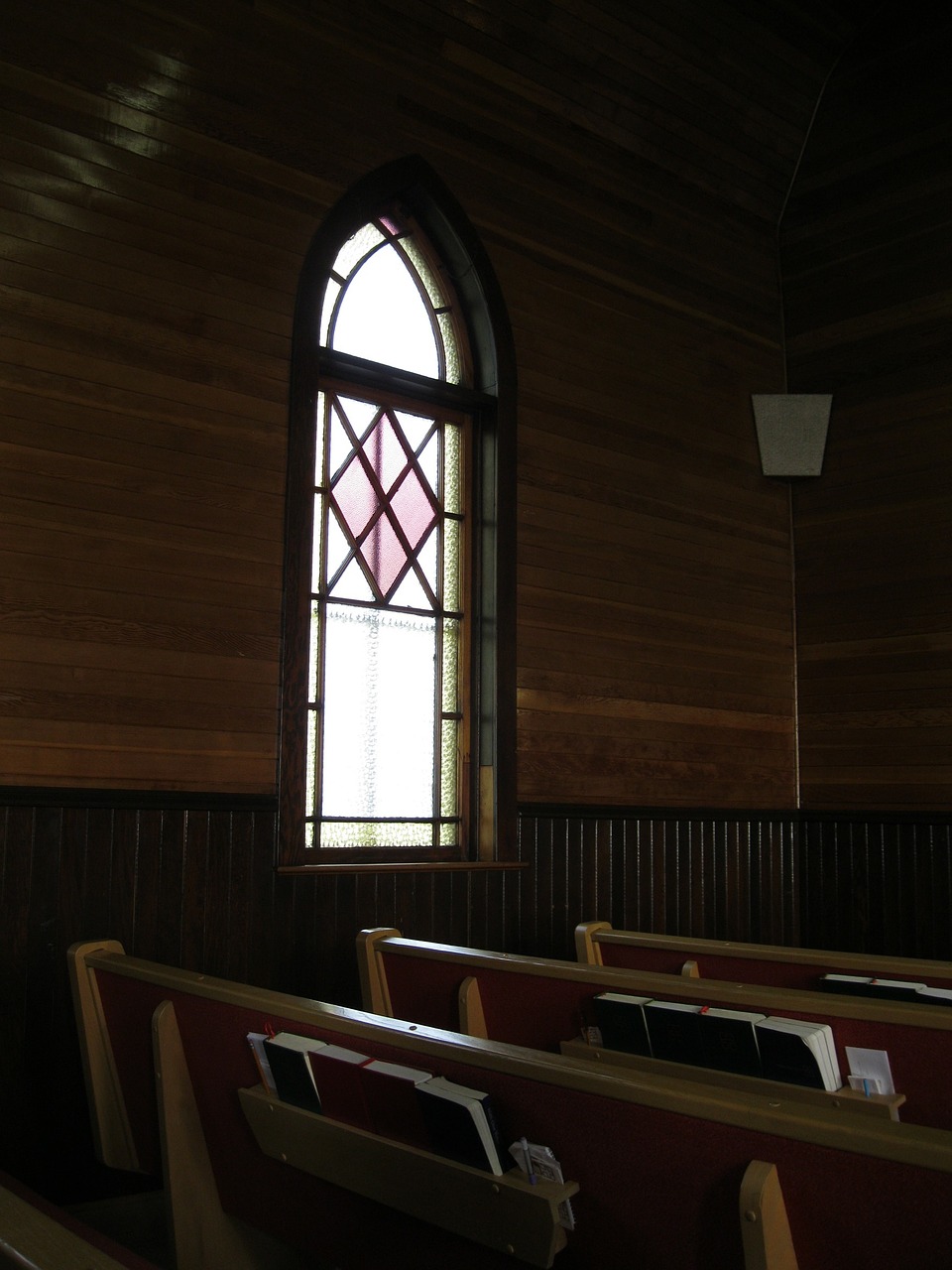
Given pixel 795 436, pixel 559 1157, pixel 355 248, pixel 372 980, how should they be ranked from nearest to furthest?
pixel 559 1157 → pixel 372 980 → pixel 355 248 → pixel 795 436

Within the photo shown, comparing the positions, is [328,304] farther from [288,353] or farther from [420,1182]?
[420,1182]

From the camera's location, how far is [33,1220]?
1098mm

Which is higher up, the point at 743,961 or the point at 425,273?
the point at 425,273

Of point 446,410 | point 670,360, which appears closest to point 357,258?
point 446,410

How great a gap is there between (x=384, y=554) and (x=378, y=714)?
0.60m

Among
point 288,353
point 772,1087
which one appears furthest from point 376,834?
point 772,1087

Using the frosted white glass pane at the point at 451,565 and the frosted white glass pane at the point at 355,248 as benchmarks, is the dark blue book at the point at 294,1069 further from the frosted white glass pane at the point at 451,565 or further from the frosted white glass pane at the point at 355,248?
the frosted white glass pane at the point at 355,248

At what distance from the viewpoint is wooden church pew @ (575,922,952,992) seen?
2.71 metres

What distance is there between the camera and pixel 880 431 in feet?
17.7

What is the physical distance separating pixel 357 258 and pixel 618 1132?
11.9 feet

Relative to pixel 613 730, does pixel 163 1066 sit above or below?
below

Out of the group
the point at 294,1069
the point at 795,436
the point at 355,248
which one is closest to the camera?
the point at 294,1069

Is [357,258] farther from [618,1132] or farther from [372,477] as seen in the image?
[618,1132]

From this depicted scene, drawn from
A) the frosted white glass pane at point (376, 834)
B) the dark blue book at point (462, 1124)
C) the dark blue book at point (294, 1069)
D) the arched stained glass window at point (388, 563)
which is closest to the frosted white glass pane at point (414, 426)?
the arched stained glass window at point (388, 563)
